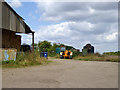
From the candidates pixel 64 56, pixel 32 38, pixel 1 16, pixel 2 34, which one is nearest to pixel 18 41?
pixel 32 38

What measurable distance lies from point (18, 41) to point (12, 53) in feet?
14.8

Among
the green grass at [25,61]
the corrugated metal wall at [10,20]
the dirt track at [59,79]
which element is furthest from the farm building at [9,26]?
the dirt track at [59,79]

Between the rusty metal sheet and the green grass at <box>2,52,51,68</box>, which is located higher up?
the rusty metal sheet

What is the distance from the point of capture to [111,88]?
6.71 meters

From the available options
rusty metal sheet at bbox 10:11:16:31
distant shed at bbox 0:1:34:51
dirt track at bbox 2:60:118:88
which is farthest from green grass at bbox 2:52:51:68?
dirt track at bbox 2:60:118:88

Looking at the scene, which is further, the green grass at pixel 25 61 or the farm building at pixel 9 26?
the farm building at pixel 9 26

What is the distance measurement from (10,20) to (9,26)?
726mm

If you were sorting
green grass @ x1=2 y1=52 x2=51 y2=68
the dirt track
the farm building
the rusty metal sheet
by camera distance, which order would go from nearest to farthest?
the dirt track < green grass @ x1=2 y1=52 x2=51 y2=68 < the farm building < the rusty metal sheet

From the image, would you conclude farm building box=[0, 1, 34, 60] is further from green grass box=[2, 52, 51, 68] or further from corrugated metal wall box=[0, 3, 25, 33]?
green grass box=[2, 52, 51, 68]

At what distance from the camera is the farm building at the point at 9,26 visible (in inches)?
681

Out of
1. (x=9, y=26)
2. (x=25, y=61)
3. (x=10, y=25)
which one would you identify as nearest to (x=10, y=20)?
(x=10, y=25)

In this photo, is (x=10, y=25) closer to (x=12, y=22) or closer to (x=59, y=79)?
(x=12, y=22)

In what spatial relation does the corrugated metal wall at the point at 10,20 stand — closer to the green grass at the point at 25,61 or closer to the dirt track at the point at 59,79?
the green grass at the point at 25,61

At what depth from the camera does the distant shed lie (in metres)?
17.3
